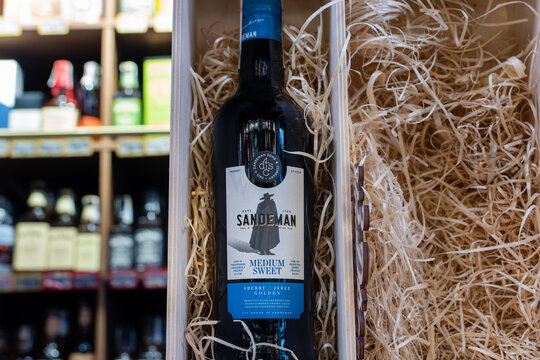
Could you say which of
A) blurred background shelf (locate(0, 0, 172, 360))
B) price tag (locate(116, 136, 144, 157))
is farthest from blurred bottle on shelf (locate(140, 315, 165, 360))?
price tag (locate(116, 136, 144, 157))

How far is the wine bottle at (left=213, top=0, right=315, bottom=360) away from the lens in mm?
709

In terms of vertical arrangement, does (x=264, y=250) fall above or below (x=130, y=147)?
below

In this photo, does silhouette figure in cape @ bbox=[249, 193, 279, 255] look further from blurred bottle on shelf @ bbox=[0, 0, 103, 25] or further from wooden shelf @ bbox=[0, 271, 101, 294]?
blurred bottle on shelf @ bbox=[0, 0, 103, 25]

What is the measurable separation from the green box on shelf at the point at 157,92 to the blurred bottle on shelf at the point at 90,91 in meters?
0.16

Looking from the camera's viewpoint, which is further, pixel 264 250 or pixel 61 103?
pixel 61 103

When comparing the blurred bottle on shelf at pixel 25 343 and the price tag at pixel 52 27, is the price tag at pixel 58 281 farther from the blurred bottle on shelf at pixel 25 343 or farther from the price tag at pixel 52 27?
the price tag at pixel 52 27

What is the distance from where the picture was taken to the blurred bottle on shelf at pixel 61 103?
169 centimetres

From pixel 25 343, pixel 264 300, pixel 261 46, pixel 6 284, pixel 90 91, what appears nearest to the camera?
pixel 264 300

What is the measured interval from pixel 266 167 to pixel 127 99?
1.08 m

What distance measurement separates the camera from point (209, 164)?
2.64ft

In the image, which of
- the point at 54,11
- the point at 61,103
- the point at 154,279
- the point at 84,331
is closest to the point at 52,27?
the point at 54,11

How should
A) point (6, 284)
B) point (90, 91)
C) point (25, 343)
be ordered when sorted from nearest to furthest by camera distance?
point (6, 284) → point (25, 343) → point (90, 91)

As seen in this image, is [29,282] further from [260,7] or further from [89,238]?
[260,7]

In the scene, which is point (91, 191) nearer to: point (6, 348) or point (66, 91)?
point (66, 91)
